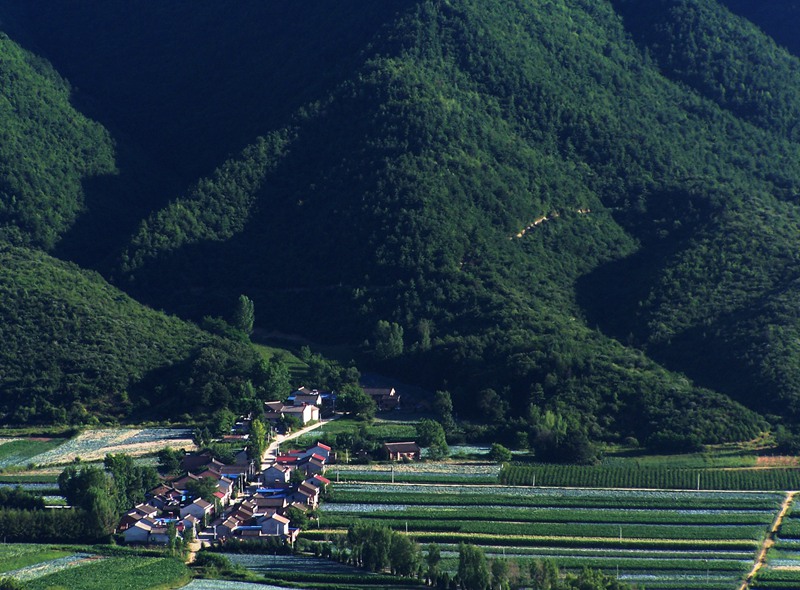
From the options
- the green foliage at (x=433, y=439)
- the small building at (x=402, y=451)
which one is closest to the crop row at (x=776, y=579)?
the green foliage at (x=433, y=439)

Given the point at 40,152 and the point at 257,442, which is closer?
the point at 257,442

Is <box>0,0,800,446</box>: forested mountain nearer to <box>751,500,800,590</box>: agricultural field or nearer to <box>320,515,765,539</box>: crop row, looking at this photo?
<box>751,500,800,590</box>: agricultural field

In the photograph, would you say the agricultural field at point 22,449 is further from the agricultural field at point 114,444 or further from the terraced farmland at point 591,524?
the terraced farmland at point 591,524

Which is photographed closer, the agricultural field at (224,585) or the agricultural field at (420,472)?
the agricultural field at (224,585)

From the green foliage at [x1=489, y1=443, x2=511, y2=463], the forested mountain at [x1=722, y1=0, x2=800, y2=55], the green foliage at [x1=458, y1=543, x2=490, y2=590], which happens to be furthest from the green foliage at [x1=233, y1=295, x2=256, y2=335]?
the forested mountain at [x1=722, y1=0, x2=800, y2=55]

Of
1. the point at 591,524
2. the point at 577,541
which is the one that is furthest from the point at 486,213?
the point at 577,541

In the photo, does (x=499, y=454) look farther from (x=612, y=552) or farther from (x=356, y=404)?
(x=612, y=552)
